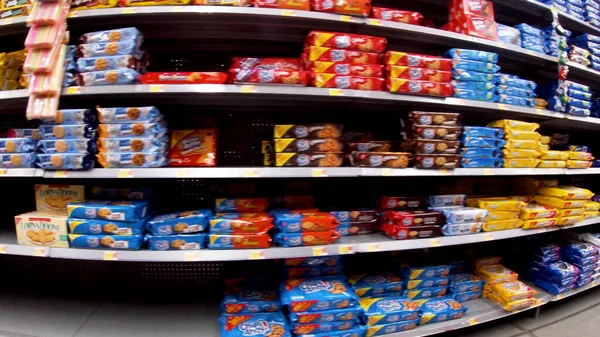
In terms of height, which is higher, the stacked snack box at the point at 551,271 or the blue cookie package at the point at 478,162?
the blue cookie package at the point at 478,162

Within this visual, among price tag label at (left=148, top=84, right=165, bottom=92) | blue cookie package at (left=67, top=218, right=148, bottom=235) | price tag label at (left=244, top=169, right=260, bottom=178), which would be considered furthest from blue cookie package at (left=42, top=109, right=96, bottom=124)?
price tag label at (left=244, top=169, right=260, bottom=178)

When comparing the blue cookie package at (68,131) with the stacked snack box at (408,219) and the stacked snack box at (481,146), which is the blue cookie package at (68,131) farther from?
the stacked snack box at (481,146)

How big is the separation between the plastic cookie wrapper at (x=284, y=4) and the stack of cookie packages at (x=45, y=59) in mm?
970

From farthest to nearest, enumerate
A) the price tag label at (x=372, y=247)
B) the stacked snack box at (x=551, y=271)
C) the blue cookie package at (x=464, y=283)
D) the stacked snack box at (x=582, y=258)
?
the stacked snack box at (x=582, y=258), the stacked snack box at (x=551, y=271), the blue cookie package at (x=464, y=283), the price tag label at (x=372, y=247)

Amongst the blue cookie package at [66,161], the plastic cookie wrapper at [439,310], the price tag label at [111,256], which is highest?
the blue cookie package at [66,161]

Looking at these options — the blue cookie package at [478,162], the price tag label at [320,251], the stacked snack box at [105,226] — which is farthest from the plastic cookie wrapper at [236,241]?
the blue cookie package at [478,162]

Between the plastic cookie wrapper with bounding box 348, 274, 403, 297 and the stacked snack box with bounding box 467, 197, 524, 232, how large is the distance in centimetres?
67

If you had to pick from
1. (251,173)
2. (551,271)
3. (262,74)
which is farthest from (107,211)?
(551,271)

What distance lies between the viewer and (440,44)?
1.85 m

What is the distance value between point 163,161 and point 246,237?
1.86 ft

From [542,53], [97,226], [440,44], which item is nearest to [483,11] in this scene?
[440,44]

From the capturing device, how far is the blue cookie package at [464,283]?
1.85m

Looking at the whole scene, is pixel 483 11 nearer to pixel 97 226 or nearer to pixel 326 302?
Answer: pixel 326 302

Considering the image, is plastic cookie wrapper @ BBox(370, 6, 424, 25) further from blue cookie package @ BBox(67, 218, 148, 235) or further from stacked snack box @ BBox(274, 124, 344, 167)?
blue cookie package @ BBox(67, 218, 148, 235)
